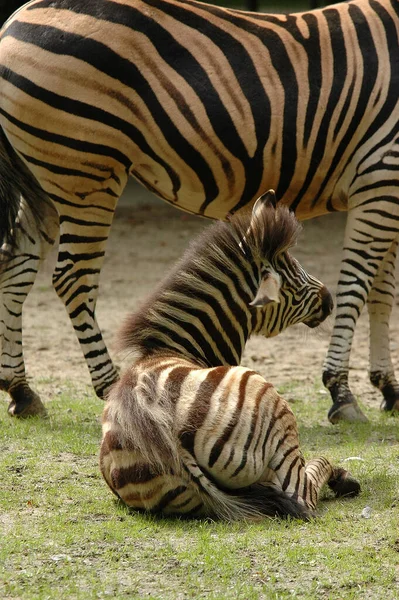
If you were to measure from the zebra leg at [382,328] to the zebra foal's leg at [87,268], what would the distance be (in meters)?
2.37

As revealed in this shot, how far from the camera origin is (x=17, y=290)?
26.5ft

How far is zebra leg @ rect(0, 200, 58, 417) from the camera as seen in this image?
7953 millimetres

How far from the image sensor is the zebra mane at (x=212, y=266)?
577cm

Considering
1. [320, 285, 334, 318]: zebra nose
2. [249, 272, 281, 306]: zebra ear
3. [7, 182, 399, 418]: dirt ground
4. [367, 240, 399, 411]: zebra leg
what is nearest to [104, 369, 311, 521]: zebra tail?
[249, 272, 281, 306]: zebra ear

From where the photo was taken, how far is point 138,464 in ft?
17.0

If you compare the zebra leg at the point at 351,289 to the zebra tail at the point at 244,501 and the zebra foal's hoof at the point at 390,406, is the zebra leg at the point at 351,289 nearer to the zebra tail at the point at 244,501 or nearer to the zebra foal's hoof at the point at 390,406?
the zebra foal's hoof at the point at 390,406

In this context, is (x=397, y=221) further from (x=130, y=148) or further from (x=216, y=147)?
(x=130, y=148)

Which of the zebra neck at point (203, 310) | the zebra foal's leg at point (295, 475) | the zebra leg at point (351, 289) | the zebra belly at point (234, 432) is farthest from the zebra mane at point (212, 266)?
the zebra leg at point (351, 289)

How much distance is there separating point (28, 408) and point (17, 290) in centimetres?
100

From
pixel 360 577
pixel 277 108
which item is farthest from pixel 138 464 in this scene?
pixel 277 108

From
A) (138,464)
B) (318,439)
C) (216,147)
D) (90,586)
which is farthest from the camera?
(216,147)

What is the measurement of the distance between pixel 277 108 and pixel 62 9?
1866 millimetres

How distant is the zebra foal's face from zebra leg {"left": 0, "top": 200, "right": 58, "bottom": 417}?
2417 millimetres

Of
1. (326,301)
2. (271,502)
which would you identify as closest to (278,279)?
(326,301)
